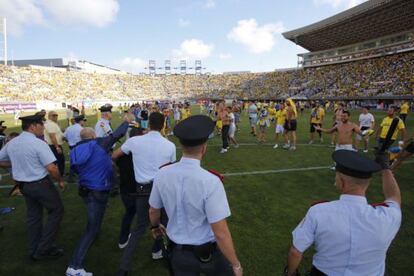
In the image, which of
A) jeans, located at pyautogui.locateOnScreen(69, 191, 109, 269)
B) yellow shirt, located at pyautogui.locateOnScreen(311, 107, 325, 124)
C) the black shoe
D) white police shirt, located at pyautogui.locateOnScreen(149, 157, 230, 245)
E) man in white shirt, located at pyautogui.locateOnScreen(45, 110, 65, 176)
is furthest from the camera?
yellow shirt, located at pyautogui.locateOnScreen(311, 107, 325, 124)

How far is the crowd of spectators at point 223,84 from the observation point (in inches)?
1762

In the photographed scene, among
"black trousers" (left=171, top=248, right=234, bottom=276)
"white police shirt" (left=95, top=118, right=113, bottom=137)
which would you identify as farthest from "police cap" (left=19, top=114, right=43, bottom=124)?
"white police shirt" (left=95, top=118, right=113, bottom=137)

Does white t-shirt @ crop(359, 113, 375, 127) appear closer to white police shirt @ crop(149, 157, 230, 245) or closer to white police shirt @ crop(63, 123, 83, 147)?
white police shirt @ crop(63, 123, 83, 147)

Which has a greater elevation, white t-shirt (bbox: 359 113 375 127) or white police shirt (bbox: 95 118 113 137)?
white t-shirt (bbox: 359 113 375 127)

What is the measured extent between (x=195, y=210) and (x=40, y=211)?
3.50 m

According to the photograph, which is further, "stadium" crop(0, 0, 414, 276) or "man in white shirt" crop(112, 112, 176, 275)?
"stadium" crop(0, 0, 414, 276)

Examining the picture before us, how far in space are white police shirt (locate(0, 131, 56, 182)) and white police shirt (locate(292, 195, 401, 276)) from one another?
12.5 feet

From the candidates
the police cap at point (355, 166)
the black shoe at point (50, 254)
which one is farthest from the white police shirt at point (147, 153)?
the police cap at point (355, 166)

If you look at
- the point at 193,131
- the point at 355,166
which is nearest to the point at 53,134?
the point at 193,131

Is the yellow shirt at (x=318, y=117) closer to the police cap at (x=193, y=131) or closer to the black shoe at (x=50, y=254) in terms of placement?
the black shoe at (x=50, y=254)

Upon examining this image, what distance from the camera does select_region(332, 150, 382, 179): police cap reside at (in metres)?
1.94

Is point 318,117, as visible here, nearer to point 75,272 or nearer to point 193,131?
point 75,272

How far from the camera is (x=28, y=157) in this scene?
4105mm

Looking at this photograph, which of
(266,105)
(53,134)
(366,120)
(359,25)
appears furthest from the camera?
(359,25)
